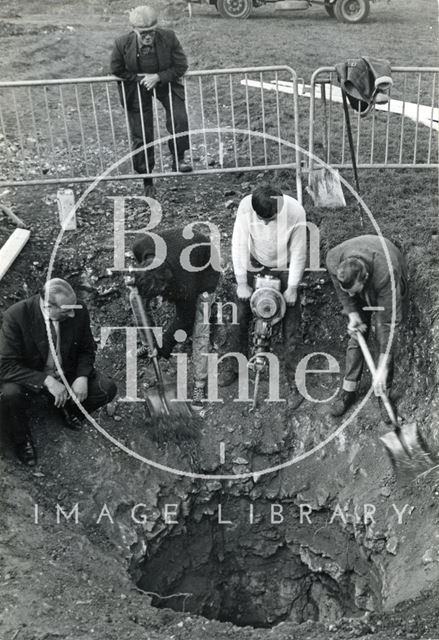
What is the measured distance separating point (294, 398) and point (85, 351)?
6.54ft

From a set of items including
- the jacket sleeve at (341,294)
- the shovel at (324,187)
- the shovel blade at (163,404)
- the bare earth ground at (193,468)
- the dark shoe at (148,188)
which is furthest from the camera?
the dark shoe at (148,188)

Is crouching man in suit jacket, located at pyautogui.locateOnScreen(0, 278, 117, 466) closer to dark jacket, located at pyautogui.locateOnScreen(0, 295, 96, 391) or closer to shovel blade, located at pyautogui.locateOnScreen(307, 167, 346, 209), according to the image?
dark jacket, located at pyautogui.locateOnScreen(0, 295, 96, 391)

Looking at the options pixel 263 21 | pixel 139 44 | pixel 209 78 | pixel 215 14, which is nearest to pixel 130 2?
pixel 215 14

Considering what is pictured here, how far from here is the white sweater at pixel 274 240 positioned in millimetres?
6754

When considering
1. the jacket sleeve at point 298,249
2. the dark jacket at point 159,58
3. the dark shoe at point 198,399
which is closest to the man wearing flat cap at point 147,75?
the dark jacket at point 159,58

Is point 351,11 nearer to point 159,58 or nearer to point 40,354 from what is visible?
point 159,58

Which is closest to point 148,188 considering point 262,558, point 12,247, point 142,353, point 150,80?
point 150,80

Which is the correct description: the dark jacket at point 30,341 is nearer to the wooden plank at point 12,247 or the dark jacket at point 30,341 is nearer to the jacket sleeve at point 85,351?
the jacket sleeve at point 85,351

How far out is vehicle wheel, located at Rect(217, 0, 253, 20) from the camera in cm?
1569

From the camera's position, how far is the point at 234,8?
621 inches

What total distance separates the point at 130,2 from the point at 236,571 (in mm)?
13214

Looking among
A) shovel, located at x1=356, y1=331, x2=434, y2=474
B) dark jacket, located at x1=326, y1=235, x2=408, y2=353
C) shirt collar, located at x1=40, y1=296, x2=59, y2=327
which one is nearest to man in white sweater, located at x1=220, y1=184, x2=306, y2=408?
dark jacket, located at x1=326, y1=235, x2=408, y2=353

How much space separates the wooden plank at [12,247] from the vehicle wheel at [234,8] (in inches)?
366

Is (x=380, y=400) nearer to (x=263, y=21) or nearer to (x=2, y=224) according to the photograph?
(x=2, y=224)
